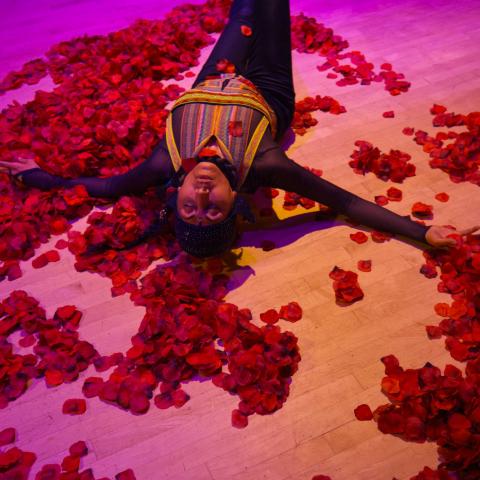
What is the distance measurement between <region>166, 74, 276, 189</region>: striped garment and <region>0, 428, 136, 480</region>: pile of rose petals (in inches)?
42.7

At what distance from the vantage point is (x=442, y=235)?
1859mm

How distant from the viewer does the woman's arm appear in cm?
182

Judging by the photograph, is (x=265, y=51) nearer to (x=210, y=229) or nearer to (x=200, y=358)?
(x=210, y=229)

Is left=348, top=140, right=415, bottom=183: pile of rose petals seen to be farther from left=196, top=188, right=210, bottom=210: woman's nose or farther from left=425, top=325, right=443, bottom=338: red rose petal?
left=196, top=188, right=210, bottom=210: woman's nose

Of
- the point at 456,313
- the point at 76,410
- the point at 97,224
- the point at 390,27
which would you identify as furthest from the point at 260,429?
the point at 390,27

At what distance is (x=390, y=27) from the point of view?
3332 mm

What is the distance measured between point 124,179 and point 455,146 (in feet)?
5.56

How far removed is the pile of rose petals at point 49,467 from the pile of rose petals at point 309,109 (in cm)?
192

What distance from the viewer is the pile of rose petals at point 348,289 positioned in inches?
71.2

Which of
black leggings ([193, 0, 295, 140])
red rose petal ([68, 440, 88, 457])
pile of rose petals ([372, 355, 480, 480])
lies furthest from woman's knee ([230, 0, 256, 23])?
red rose petal ([68, 440, 88, 457])

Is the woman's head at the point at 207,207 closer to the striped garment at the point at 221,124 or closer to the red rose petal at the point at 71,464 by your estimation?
the striped garment at the point at 221,124

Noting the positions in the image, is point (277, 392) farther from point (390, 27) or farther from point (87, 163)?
point (390, 27)

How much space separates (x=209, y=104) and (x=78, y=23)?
107 inches

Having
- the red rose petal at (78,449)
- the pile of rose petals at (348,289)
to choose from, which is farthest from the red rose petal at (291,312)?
the red rose petal at (78,449)
